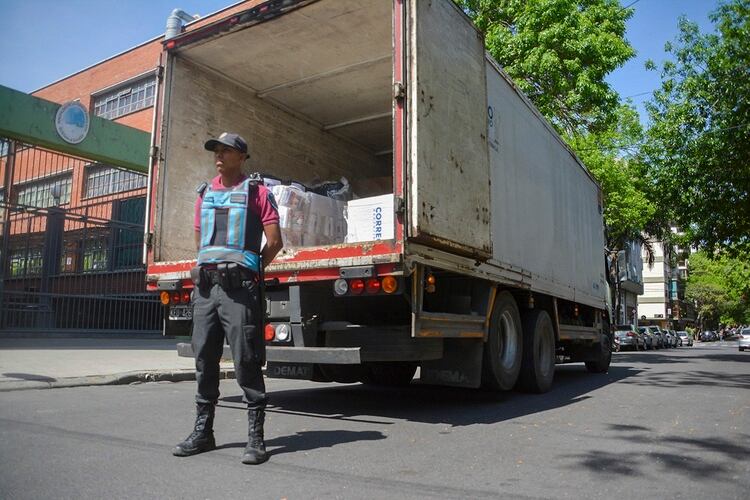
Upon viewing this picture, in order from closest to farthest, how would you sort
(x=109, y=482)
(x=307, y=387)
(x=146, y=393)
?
1. (x=109, y=482)
2. (x=146, y=393)
3. (x=307, y=387)

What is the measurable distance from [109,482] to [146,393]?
3907 mm

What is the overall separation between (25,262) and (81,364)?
5.34 metres

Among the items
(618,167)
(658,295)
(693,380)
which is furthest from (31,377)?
(658,295)

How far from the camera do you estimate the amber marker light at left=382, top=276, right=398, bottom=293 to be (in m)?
4.75

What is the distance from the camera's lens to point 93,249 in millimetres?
13680

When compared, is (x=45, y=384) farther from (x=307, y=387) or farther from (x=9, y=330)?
(x=9, y=330)

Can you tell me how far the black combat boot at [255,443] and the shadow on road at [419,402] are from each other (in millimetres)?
1800

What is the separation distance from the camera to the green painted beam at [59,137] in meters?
12.0

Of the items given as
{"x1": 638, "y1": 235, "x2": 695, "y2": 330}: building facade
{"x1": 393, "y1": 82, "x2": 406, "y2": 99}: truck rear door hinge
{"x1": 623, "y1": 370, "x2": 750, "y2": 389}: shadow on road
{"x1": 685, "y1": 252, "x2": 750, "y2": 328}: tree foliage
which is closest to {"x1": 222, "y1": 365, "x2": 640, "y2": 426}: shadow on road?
{"x1": 623, "y1": 370, "x2": 750, "y2": 389}: shadow on road

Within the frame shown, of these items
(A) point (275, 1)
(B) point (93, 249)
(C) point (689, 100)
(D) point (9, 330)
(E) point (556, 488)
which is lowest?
(E) point (556, 488)

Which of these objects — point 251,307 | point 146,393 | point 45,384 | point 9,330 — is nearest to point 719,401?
point 251,307

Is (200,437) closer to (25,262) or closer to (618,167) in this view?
(25,262)

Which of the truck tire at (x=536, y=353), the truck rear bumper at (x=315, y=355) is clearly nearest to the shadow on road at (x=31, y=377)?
the truck rear bumper at (x=315, y=355)

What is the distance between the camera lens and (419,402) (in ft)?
22.2
